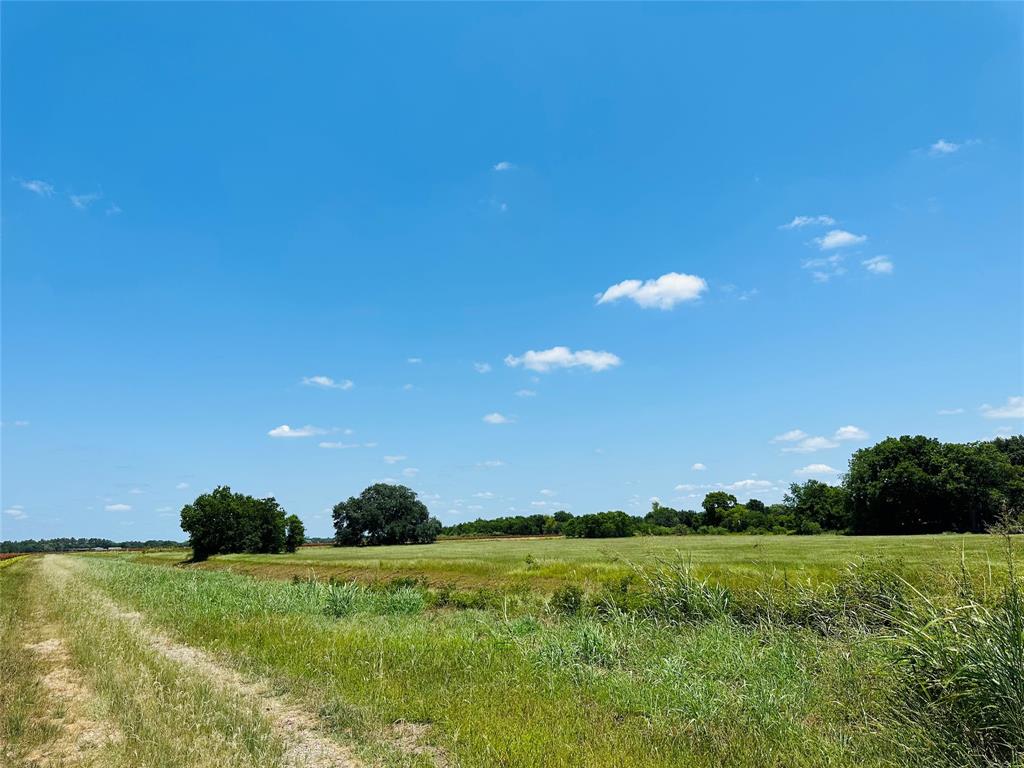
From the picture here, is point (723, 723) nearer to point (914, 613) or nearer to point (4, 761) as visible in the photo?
point (914, 613)

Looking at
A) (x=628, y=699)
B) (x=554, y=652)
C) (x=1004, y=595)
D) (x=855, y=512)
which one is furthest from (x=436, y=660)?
(x=855, y=512)

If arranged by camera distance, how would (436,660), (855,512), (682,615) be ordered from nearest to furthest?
(436,660)
(682,615)
(855,512)

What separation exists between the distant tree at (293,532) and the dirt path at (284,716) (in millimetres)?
95176

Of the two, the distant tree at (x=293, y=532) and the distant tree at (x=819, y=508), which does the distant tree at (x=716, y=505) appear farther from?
the distant tree at (x=293, y=532)

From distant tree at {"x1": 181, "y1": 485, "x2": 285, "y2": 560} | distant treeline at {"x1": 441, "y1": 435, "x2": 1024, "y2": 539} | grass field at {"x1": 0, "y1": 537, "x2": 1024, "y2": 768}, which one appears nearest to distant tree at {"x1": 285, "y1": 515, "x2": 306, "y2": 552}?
distant tree at {"x1": 181, "y1": 485, "x2": 285, "y2": 560}

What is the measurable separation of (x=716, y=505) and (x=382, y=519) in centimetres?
8508

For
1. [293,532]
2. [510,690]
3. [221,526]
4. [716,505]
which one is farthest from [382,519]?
Result: [510,690]

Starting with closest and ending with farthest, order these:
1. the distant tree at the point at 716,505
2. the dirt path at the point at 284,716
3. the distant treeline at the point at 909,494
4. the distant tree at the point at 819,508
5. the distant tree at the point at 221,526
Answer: the dirt path at the point at 284,716, the distant treeline at the point at 909,494, the distant tree at the point at 221,526, the distant tree at the point at 819,508, the distant tree at the point at 716,505

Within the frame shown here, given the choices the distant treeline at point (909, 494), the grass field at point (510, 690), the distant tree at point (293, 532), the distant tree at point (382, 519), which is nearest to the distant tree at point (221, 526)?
the distant tree at point (293, 532)

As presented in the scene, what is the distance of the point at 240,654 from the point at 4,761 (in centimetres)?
519

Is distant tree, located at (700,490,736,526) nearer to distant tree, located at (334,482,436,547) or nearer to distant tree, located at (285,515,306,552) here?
distant tree, located at (334,482,436,547)

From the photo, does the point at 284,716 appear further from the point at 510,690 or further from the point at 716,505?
the point at 716,505

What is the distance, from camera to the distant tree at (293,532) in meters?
101

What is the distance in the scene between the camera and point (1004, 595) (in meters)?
6.82
